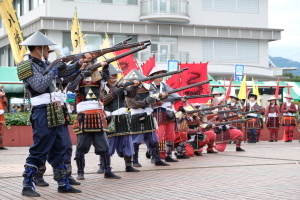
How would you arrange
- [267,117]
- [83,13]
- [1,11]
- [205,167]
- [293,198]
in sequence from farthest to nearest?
[83,13]
[267,117]
[1,11]
[205,167]
[293,198]

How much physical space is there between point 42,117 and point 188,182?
2.46 metres

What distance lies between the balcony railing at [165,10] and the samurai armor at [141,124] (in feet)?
93.6

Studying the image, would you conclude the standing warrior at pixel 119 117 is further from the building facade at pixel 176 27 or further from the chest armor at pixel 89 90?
the building facade at pixel 176 27

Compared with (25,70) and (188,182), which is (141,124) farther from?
(25,70)

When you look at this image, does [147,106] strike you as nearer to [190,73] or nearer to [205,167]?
[205,167]

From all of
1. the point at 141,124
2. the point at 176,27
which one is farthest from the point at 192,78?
the point at 176,27

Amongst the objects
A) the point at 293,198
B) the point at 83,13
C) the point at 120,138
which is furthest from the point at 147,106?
the point at 83,13

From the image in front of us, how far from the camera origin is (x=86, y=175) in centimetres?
952

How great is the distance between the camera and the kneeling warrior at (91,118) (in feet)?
28.5

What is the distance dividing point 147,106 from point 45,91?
140 inches

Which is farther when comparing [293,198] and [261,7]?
[261,7]

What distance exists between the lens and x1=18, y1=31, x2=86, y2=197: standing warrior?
7.22 meters

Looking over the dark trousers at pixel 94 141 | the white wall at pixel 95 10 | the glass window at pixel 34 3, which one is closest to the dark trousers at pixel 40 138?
the dark trousers at pixel 94 141

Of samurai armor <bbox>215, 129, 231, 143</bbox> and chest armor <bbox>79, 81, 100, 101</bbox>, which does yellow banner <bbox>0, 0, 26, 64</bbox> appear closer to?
samurai armor <bbox>215, 129, 231, 143</bbox>
